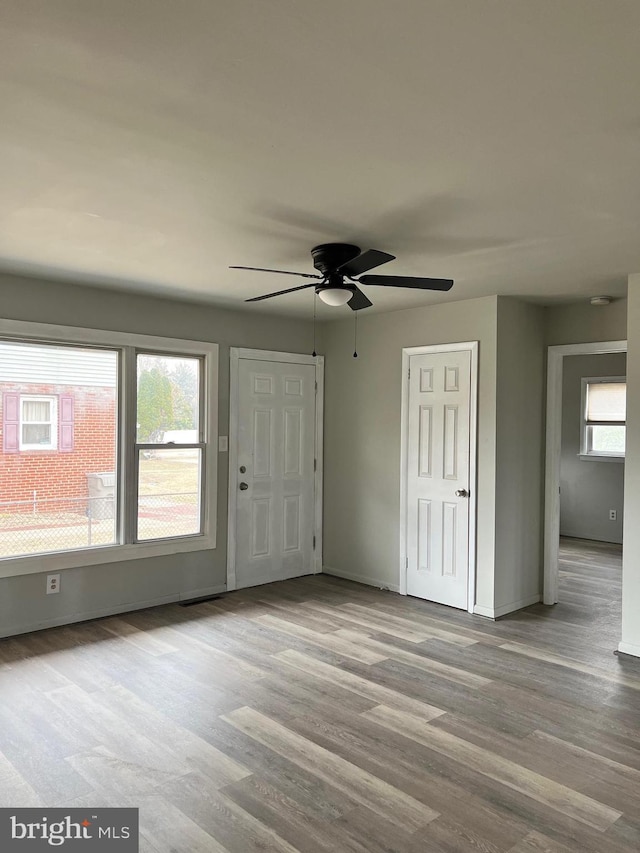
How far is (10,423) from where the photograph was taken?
4.25 meters

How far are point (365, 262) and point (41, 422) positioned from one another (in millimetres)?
2635

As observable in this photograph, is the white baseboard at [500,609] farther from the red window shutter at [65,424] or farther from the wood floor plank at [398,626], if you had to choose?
the red window shutter at [65,424]

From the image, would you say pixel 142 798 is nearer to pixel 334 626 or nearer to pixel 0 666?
pixel 0 666

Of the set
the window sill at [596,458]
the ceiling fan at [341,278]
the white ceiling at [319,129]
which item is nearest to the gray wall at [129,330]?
the white ceiling at [319,129]

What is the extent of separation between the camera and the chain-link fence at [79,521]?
4297mm

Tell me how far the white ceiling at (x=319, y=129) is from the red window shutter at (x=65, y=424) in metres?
1.14

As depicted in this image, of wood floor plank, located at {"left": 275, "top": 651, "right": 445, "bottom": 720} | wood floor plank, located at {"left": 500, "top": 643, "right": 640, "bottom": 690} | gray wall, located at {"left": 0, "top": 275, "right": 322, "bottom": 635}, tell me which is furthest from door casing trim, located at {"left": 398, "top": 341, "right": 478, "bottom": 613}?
wood floor plank, located at {"left": 275, "top": 651, "right": 445, "bottom": 720}

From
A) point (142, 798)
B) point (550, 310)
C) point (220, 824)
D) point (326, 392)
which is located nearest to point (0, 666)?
point (142, 798)

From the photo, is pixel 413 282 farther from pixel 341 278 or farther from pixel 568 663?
pixel 568 663

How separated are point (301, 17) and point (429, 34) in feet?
1.06

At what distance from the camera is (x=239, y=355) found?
5.43m

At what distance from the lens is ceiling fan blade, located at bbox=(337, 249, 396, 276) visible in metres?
2.84

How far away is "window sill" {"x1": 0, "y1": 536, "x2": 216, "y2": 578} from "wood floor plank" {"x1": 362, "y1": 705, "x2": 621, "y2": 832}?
2.34m

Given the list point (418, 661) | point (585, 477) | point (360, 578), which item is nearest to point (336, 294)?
point (418, 661)
